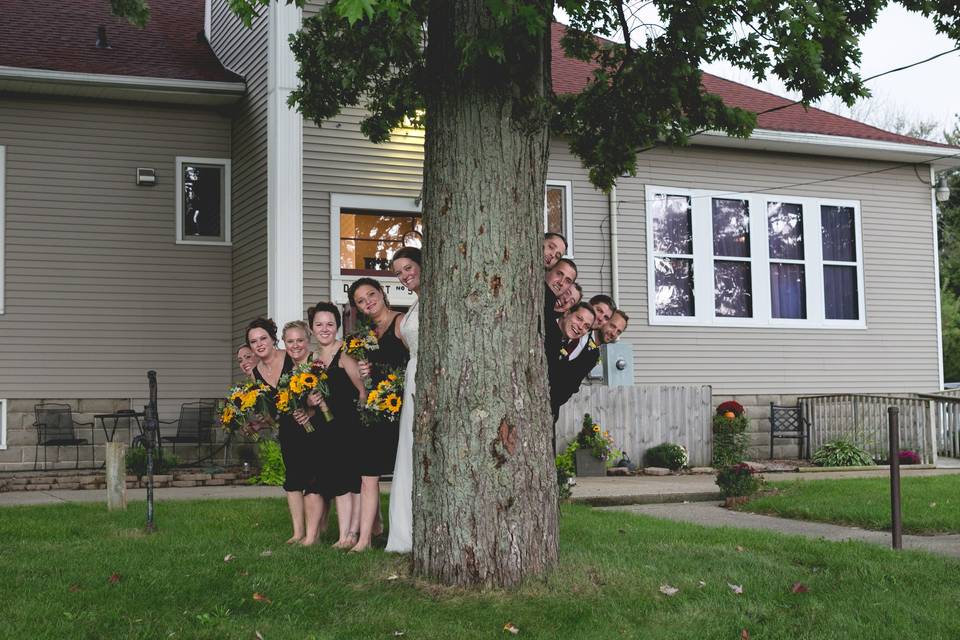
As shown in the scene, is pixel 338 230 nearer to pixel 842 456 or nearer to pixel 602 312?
pixel 842 456

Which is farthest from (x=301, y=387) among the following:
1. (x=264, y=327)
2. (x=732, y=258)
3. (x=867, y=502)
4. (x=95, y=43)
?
(x=732, y=258)

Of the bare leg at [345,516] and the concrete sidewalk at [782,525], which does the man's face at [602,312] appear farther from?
the concrete sidewalk at [782,525]

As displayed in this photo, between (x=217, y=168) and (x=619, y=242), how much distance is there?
6.15m

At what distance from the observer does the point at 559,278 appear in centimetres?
717

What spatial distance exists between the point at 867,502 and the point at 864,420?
23.1 ft

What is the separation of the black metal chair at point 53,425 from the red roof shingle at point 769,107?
28.2ft

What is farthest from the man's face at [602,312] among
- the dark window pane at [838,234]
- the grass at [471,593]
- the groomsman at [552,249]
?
the dark window pane at [838,234]

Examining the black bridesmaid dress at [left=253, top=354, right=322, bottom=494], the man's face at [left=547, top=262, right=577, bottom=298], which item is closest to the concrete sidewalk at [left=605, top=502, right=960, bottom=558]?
the man's face at [left=547, top=262, right=577, bottom=298]

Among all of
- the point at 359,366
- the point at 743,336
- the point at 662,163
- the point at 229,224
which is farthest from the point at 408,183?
the point at 359,366

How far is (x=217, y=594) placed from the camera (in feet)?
19.6

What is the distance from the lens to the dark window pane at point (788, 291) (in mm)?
18312

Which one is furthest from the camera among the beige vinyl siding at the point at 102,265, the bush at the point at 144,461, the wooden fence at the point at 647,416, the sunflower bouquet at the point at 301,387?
the wooden fence at the point at 647,416

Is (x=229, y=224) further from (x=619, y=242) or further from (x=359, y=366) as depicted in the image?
(x=359, y=366)

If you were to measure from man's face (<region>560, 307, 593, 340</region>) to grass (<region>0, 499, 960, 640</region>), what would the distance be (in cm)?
138
